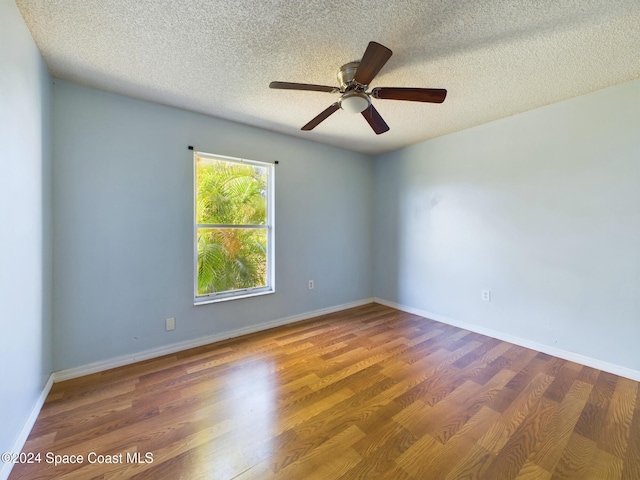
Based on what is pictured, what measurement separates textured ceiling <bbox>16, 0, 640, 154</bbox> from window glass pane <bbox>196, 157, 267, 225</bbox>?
0.63 meters

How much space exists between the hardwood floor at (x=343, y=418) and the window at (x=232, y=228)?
731 mm

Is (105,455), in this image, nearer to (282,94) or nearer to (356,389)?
(356,389)

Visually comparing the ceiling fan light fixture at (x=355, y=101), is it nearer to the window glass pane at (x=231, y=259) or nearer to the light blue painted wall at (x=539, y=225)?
the window glass pane at (x=231, y=259)

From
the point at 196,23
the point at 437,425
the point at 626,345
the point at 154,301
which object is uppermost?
the point at 196,23

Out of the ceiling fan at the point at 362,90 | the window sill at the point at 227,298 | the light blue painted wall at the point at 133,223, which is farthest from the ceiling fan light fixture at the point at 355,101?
the window sill at the point at 227,298

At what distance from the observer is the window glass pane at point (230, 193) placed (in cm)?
270

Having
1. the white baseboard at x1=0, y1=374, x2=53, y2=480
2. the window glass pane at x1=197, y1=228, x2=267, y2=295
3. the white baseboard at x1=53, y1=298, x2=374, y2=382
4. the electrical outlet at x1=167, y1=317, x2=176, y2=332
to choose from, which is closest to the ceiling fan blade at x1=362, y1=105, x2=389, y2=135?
the window glass pane at x1=197, y1=228, x2=267, y2=295

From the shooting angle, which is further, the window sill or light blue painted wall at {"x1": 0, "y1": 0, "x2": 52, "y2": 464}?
the window sill

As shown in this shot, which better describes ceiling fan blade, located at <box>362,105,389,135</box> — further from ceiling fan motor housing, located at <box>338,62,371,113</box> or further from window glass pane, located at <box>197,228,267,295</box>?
window glass pane, located at <box>197,228,267,295</box>

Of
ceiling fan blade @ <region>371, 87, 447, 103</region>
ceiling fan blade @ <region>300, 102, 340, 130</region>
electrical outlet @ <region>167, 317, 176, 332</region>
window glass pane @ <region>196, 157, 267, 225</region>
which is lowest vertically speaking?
electrical outlet @ <region>167, 317, 176, 332</region>

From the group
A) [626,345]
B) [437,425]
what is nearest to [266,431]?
[437,425]

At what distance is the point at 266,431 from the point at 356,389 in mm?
708

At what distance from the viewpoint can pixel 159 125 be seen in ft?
7.85

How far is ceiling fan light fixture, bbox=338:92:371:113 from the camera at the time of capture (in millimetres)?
1776
